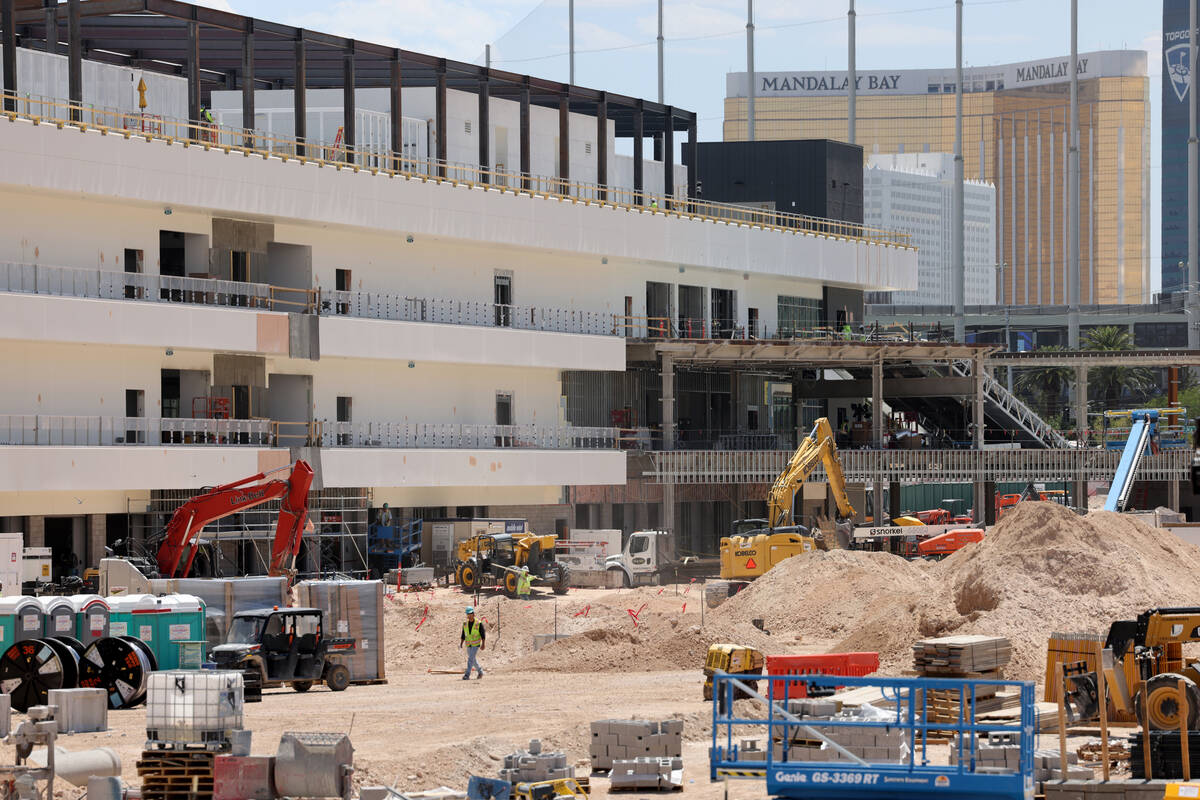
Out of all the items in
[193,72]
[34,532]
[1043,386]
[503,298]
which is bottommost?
[34,532]

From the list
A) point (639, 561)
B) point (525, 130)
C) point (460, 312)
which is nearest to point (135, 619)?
point (639, 561)

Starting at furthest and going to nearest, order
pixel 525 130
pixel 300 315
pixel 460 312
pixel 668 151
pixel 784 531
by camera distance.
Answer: pixel 668 151, pixel 525 130, pixel 460 312, pixel 300 315, pixel 784 531

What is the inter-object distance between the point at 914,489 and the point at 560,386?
154 ft

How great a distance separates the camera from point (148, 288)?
178 ft

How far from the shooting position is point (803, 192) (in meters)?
88.5

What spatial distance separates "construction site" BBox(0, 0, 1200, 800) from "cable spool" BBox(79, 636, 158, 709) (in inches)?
2.9

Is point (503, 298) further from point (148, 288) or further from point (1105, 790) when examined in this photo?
point (1105, 790)

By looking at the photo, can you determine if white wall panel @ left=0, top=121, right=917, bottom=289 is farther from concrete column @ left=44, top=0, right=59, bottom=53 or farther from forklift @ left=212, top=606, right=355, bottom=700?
forklift @ left=212, top=606, right=355, bottom=700

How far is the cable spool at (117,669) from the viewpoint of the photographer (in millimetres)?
31625

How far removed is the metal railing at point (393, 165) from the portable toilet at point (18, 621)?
21.8 metres

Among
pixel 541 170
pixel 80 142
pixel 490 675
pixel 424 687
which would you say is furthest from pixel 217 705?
pixel 541 170

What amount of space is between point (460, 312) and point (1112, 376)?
78735mm

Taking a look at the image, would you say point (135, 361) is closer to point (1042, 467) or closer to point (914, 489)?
point (1042, 467)

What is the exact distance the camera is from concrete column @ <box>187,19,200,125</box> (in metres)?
56.2
